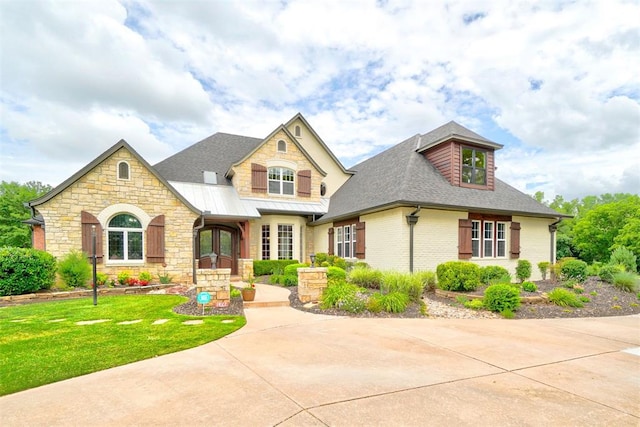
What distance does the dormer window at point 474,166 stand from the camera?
1444 cm

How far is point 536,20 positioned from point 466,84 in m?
4.86

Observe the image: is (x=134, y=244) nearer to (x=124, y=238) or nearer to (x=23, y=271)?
(x=124, y=238)

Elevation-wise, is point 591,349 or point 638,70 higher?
point 638,70

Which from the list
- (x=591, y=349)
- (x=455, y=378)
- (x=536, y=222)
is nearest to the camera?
(x=455, y=378)

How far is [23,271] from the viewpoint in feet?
32.3

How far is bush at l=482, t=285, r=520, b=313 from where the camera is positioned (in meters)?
7.96

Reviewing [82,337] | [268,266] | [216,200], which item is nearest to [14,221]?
[216,200]

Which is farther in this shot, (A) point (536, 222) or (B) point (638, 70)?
(A) point (536, 222)

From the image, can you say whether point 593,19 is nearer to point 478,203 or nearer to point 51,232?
point 478,203

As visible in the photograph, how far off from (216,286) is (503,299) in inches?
286

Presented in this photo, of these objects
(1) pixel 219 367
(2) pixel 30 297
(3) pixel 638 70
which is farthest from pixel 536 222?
(2) pixel 30 297

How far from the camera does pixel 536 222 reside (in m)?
15.0

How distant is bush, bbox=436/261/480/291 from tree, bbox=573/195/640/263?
29470mm

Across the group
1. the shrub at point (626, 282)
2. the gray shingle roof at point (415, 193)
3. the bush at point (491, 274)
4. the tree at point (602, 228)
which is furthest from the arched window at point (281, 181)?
the tree at point (602, 228)
